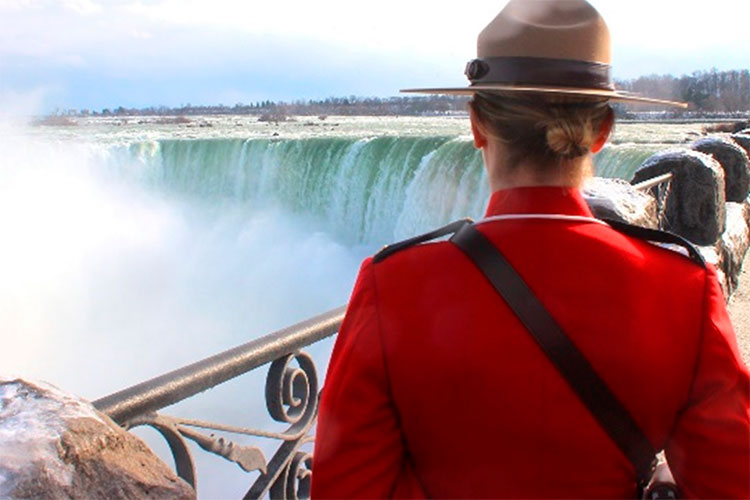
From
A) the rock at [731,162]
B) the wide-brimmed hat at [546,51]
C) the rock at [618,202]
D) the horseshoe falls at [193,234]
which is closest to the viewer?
the wide-brimmed hat at [546,51]

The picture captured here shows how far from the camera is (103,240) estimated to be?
24.7m

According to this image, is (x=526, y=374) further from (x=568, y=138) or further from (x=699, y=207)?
(x=699, y=207)

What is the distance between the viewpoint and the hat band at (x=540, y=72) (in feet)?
4.05

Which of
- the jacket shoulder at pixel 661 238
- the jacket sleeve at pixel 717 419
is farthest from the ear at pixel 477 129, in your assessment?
the jacket sleeve at pixel 717 419

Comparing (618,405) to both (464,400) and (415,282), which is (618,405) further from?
(415,282)

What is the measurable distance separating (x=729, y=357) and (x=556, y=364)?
0.86ft

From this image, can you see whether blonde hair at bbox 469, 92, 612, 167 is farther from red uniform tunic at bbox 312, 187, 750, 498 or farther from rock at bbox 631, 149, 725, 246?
rock at bbox 631, 149, 725, 246

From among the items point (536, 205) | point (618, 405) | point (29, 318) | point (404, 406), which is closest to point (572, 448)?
point (618, 405)

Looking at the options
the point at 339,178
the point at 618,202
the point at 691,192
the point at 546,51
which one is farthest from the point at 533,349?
the point at 339,178

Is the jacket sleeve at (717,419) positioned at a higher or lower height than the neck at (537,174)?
lower

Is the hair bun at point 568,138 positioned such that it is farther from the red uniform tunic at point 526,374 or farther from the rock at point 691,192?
the rock at point 691,192

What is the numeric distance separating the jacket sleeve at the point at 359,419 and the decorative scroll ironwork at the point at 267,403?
775mm

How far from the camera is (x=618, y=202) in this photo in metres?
3.88

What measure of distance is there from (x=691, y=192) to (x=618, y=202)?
2.93 metres
